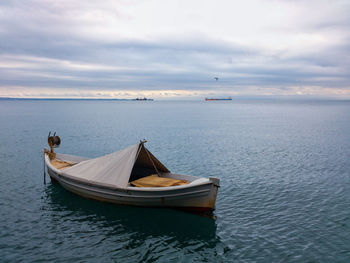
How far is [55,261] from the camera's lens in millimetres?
14375

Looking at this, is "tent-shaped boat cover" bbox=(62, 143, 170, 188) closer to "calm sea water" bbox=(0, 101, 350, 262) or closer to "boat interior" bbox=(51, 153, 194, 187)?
"boat interior" bbox=(51, 153, 194, 187)

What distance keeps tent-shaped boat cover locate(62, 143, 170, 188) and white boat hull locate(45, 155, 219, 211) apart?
1.82 ft

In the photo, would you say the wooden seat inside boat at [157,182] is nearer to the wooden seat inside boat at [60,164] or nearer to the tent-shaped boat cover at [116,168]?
the tent-shaped boat cover at [116,168]

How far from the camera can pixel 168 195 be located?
1872cm

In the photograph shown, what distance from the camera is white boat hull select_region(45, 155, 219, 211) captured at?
18078mm

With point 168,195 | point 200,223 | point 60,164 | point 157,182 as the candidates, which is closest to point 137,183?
point 157,182

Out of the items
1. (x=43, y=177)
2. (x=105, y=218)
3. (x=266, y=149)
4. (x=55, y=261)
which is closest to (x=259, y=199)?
(x=105, y=218)

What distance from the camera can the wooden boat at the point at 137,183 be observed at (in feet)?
60.3

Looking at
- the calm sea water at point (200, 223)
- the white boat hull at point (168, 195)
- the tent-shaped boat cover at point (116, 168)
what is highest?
the tent-shaped boat cover at point (116, 168)

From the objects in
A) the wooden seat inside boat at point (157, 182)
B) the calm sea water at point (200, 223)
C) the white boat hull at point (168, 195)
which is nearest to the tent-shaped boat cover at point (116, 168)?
the white boat hull at point (168, 195)

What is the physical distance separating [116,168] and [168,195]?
484cm

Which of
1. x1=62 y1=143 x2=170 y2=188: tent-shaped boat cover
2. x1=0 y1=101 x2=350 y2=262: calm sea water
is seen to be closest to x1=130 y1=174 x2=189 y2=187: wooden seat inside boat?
x1=62 y1=143 x2=170 y2=188: tent-shaped boat cover

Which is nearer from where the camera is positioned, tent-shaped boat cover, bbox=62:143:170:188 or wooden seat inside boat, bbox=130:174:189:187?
wooden seat inside boat, bbox=130:174:189:187

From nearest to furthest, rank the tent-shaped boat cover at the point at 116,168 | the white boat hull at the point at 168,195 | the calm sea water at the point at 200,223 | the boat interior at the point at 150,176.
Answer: the calm sea water at the point at 200,223 → the white boat hull at the point at 168,195 → the boat interior at the point at 150,176 → the tent-shaped boat cover at the point at 116,168
